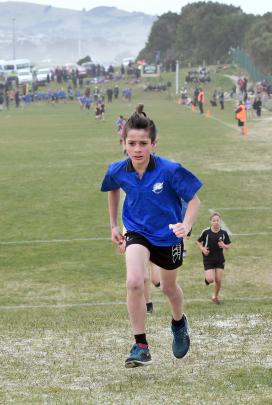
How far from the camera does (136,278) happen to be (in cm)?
728

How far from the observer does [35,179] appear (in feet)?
94.9

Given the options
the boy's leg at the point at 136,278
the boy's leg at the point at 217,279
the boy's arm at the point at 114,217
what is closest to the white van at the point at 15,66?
the boy's leg at the point at 217,279

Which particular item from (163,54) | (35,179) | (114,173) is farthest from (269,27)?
(114,173)

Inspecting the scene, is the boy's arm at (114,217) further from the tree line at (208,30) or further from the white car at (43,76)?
the tree line at (208,30)

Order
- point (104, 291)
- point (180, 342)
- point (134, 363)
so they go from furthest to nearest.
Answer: point (104, 291) < point (180, 342) < point (134, 363)

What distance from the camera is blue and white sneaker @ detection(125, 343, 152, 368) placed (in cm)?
749

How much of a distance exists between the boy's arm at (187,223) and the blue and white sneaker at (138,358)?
3.66 ft

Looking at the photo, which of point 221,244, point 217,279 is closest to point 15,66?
point 217,279

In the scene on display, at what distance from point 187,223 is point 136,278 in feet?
1.96

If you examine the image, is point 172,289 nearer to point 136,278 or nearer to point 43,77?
point 136,278

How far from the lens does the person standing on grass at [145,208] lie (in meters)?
7.29

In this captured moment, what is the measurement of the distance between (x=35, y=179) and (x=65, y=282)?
1375 cm

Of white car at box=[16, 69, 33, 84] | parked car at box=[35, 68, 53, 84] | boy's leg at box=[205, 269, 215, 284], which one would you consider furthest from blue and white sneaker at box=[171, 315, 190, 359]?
white car at box=[16, 69, 33, 84]

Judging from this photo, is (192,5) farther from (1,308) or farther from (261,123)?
(1,308)
